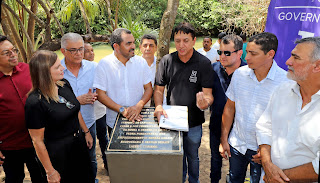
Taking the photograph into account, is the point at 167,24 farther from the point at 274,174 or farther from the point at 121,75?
the point at 274,174

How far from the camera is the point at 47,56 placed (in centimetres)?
206

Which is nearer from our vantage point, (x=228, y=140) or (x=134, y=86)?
(x=228, y=140)

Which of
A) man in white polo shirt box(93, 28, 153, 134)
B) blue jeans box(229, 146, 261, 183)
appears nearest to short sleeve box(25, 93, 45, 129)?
man in white polo shirt box(93, 28, 153, 134)

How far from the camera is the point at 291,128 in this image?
5.72 feet

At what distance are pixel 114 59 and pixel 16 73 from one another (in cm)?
107

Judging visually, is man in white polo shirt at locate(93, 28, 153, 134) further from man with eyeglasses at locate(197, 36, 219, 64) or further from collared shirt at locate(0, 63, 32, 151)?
man with eyeglasses at locate(197, 36, 219, 64)

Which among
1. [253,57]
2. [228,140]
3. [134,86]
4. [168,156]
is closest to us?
[168,156]

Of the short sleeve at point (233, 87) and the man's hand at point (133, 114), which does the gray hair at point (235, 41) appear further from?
the man's hand at point (133, 114)

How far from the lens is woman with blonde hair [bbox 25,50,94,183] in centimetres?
197

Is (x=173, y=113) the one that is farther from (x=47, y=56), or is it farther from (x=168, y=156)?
(x=47, y=56)

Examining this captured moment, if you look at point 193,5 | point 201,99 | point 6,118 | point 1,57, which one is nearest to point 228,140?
point 201,99

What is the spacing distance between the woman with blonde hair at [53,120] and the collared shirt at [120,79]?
45 centimetres

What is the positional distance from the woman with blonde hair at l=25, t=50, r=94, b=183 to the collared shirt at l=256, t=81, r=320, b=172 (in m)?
1.80

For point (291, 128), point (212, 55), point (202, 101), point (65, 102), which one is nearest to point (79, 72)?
point (65, 102)
